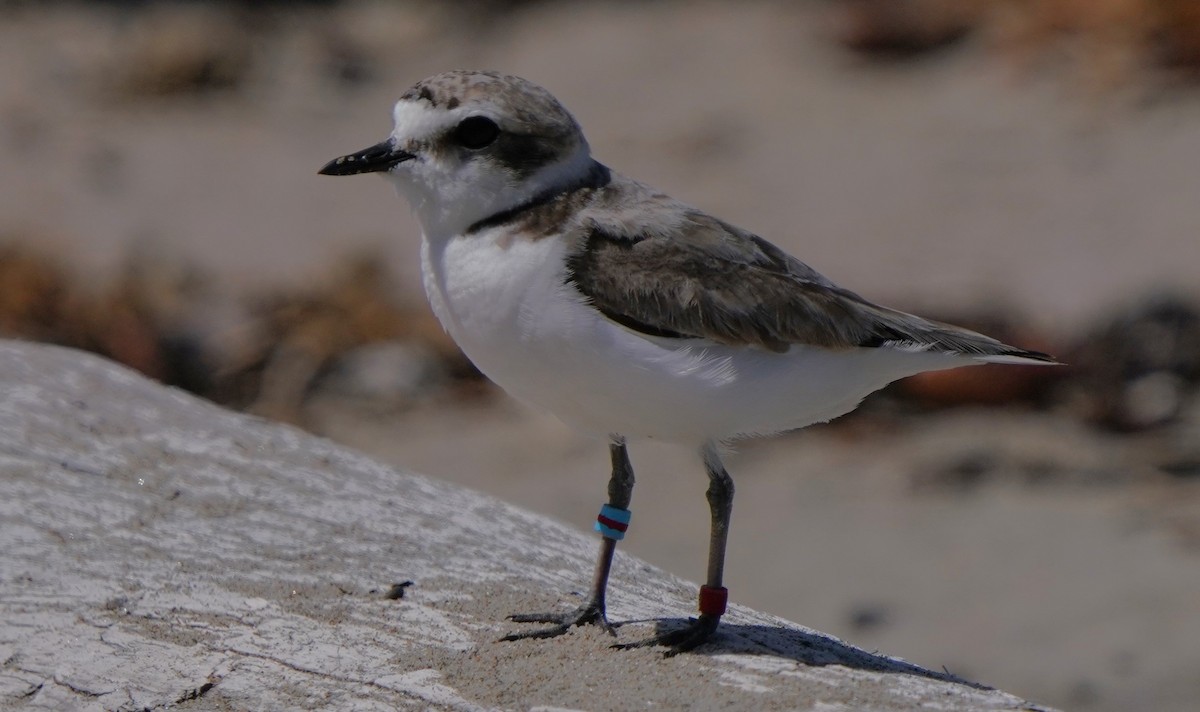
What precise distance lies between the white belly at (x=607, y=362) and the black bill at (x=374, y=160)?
242 millimetres

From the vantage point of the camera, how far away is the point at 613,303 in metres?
4.10

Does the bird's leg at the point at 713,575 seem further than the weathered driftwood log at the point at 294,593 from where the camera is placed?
Yes

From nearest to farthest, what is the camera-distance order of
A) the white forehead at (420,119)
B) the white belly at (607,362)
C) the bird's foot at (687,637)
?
1. the white belly at (607,362)
2. the white forehead at (420,119)
3. the bird's foot at (687,637)

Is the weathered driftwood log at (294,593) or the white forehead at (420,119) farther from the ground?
the white forehead at (420,119)

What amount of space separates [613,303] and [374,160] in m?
0.75

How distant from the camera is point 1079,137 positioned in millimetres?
12852

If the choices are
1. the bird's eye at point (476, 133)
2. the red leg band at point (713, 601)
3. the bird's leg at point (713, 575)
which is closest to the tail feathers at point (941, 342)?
the bird's leg at point (713, 575)

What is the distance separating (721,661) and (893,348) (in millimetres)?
945

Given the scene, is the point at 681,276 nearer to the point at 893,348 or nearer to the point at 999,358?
the point at 893,348

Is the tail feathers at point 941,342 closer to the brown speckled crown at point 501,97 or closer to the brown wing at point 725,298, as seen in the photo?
the brown wing at point 725,298

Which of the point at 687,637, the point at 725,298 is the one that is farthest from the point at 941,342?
the point at 687,637

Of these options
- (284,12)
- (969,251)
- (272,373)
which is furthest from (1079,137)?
(284,12)

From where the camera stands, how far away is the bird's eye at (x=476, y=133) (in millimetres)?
4227

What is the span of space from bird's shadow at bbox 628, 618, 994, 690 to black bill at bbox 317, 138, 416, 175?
4.88 ft
